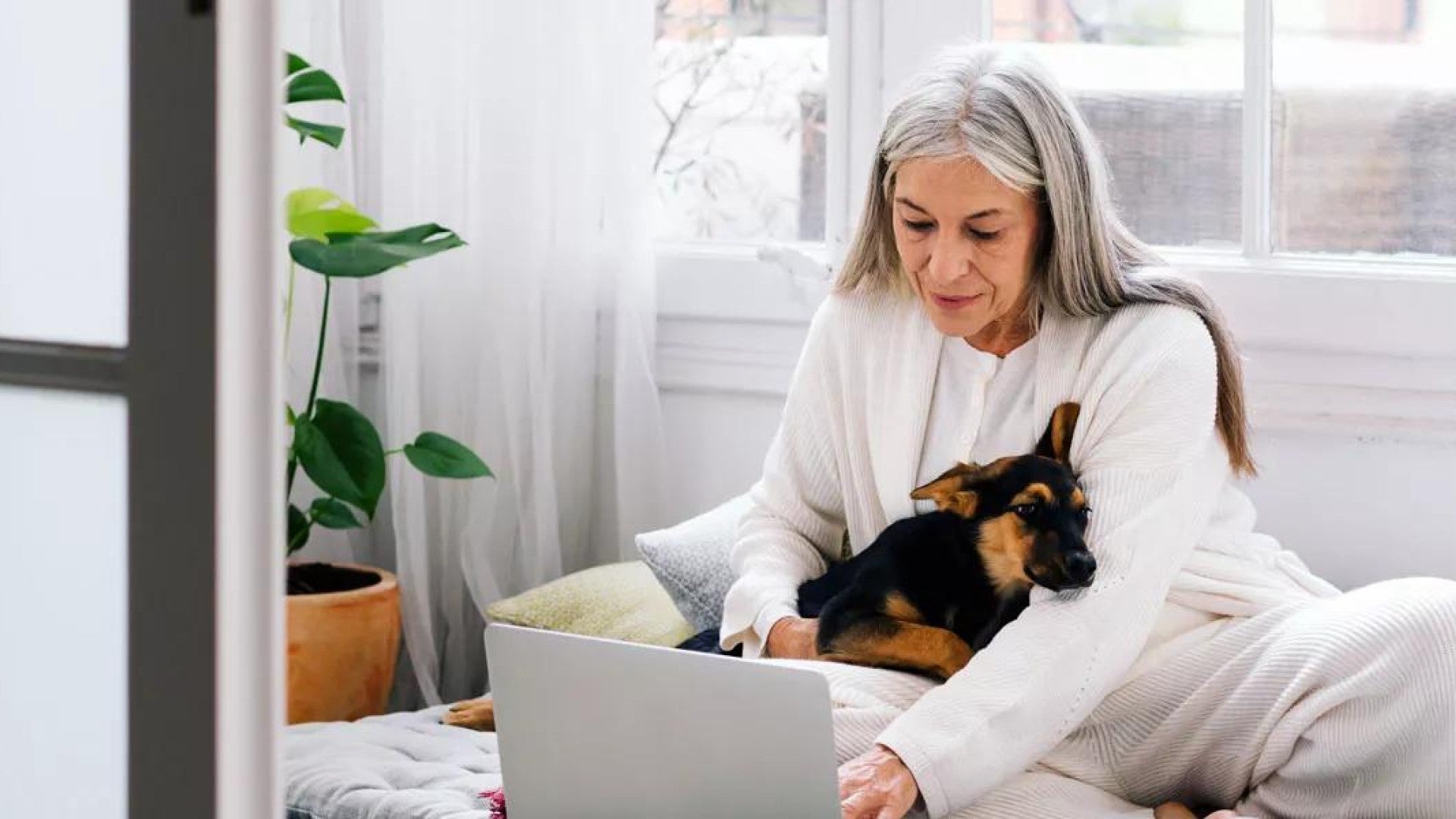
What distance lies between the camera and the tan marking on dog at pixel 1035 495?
183 centimetres

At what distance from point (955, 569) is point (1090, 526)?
0.16 metres

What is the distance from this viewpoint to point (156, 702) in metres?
0.85

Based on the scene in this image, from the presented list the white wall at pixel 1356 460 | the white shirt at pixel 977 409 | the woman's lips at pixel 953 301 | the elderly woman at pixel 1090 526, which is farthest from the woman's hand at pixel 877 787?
the white wall at pixel 1356 460

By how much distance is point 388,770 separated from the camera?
201 cm

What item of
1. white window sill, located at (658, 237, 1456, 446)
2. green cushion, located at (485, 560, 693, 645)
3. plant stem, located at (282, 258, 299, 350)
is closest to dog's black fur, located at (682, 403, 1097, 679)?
green cushion, located at (485, 560, 693, 645)

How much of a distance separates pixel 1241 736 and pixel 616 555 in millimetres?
1186

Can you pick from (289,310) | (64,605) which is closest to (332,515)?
(289,310)

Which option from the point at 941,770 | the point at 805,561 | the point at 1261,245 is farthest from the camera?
the point at 1261,245

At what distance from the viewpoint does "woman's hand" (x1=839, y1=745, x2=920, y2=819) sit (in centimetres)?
166

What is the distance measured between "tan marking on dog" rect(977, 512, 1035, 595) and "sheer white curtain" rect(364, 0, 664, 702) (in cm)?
90

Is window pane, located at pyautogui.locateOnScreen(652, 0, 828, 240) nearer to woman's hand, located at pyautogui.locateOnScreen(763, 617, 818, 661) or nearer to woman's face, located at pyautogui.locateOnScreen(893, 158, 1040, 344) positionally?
woman's face, located at pyautogui.locateOnScreen(893, 158, 1040, 344)

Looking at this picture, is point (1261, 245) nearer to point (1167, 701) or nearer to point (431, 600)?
point (1167, 701)

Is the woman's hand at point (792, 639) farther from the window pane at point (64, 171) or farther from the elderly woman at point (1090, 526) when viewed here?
the window pane at point (64, 171)

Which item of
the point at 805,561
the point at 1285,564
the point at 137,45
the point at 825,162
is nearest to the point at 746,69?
the point at 825,162
